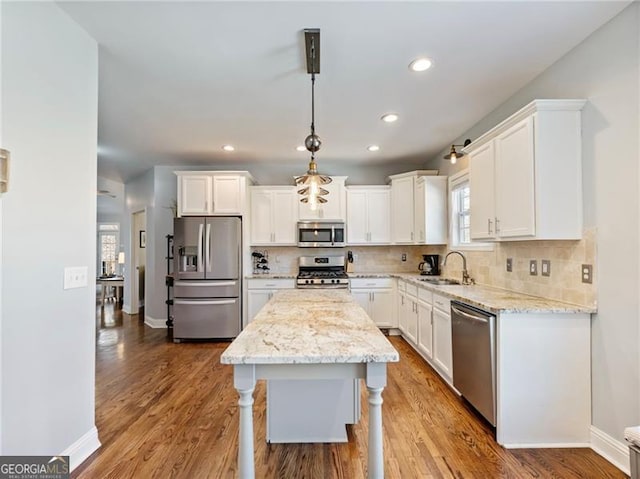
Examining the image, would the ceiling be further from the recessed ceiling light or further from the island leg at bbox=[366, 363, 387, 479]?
the island leg at bbox=[366, 363, 387, 479]

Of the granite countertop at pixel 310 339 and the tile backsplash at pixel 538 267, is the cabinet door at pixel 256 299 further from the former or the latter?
the granite countertop at pixel 310 339

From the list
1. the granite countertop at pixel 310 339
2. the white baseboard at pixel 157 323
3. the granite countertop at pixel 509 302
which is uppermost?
the granite countertop at pixel 509 302

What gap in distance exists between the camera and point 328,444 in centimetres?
212

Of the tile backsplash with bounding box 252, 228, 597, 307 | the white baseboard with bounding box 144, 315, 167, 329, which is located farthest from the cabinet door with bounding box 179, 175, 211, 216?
the white baseboard with bounding box 144, 315, 167, 329

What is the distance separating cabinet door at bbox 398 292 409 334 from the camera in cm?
433

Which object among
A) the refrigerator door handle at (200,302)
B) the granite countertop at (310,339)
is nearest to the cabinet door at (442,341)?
the granite countertop at (310,339)

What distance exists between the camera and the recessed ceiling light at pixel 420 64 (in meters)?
2.32

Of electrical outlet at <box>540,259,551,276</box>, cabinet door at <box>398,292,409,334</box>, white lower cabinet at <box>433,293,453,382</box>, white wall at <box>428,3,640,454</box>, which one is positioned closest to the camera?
white wall at <box>428,3,640,454</box>

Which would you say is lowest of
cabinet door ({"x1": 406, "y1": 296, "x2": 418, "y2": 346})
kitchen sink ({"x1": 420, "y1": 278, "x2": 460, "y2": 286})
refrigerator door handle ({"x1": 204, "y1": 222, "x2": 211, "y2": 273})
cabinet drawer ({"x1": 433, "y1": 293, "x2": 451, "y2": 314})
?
cabinet door ({"x1": 406, "y1": 296, "x2": 418, "y2": 346})

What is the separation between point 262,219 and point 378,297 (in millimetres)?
2064

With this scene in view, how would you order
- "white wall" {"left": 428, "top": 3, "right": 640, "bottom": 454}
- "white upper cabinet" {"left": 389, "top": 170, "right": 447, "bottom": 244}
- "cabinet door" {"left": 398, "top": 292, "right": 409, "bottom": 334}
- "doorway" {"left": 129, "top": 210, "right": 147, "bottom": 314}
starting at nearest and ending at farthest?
"white wall" {"left": 428, "top": 3, "right": 640, "bottom": 454} < "cabinet door" {"left": 398, "top": 292, "right": 409, "bottom": 334} < "white upper cabinet" {"left": 389, "top": 170, "right": 447, "bottom": 244} < "doorway" {"left": 129, "top": 210, "right": 147, "bottom": 314}

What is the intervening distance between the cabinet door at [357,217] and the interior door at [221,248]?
1.72 meters

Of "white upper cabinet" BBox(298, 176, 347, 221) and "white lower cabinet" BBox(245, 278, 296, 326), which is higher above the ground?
"white upper cabinet" BBox(298, 176, 347, 221)

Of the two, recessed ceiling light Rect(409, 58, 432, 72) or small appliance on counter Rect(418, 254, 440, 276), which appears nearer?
recessed ceiling light Rect(409, 58, 432, 72)
